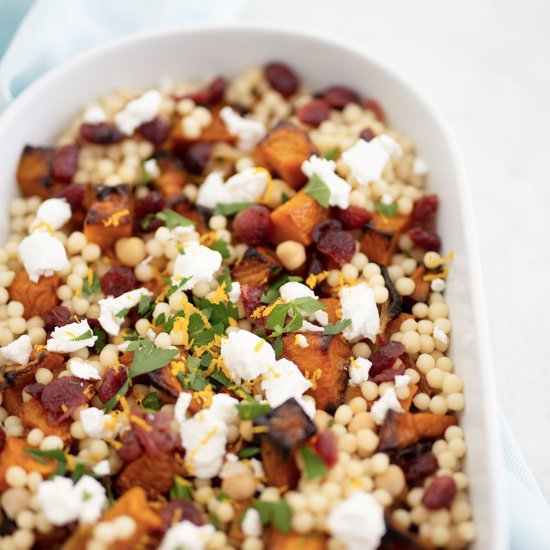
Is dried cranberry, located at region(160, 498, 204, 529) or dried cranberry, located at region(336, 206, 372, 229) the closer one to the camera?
dried cranberry, located at region(160, 498, 204, 529)

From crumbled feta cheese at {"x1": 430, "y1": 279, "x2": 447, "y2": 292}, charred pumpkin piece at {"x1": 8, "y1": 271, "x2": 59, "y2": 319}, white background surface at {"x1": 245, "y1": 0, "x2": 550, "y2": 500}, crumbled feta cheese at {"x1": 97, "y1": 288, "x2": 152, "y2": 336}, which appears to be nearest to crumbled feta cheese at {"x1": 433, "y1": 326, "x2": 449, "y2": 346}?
crumbled feta cheese at {"x1": 430, "y1": 279, "x2": 447, "y2": 292}

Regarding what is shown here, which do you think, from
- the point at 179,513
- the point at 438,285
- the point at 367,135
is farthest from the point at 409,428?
the point at 367,135

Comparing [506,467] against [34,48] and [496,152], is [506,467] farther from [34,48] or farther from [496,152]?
[34,48]

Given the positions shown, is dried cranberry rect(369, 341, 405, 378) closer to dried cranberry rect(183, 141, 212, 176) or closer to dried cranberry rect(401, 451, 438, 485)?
dried cranberry rect(401, 451, 438, 485)

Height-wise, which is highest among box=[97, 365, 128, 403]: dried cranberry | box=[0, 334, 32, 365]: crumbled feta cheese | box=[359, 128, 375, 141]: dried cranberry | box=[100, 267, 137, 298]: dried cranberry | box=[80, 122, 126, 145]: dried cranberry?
box=[359, 128, 375, 141]: dried cranberry

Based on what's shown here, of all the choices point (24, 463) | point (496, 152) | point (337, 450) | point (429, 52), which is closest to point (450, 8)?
point (429, 52)

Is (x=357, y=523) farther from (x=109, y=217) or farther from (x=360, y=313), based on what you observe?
(x=109, y=217)

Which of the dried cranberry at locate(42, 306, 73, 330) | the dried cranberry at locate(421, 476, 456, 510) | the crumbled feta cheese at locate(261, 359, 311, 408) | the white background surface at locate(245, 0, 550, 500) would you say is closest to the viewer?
the dried cranberry at locate(421, 476, 456, 510)

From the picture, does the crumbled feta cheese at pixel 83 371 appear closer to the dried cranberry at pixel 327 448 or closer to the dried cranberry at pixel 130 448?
the dried cranberry at pixel 130 448
